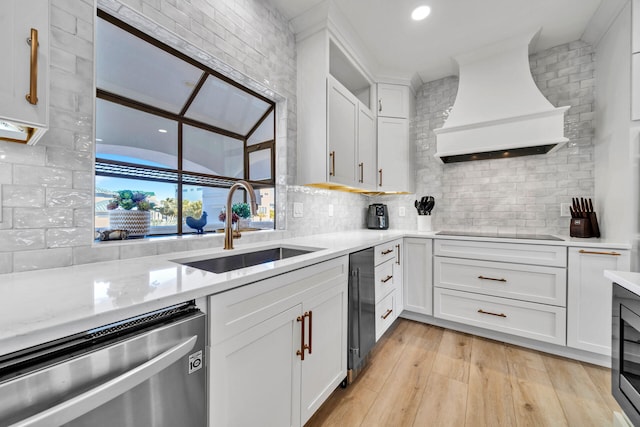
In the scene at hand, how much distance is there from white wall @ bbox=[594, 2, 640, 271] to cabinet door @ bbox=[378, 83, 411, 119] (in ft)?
5.20

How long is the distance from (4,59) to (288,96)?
1.62 metres

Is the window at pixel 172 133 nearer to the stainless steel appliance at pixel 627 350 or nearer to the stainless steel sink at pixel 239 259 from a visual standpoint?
the stainless steel sink at pixel 239 259

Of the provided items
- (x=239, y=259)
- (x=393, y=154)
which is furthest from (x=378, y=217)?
(x=239, y=259)

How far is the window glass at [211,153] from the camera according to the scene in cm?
169

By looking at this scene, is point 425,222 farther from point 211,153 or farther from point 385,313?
point 211,153

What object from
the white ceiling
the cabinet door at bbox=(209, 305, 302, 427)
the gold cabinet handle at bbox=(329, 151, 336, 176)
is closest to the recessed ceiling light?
the white ceiling

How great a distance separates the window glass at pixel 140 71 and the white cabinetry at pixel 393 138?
1.93 meters

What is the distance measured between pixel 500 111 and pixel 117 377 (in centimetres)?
303

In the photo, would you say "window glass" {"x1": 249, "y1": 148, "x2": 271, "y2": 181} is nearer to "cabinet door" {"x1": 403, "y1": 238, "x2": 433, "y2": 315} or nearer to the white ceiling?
the white ceiling

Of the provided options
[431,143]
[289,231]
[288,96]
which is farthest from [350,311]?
[431,143]

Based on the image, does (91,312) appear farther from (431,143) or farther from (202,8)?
(431,143)

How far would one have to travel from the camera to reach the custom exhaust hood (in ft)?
6.98

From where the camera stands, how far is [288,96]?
2.08 metres

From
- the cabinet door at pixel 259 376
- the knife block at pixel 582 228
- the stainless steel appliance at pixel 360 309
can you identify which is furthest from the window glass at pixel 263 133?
the knife block at pixel 582 228
